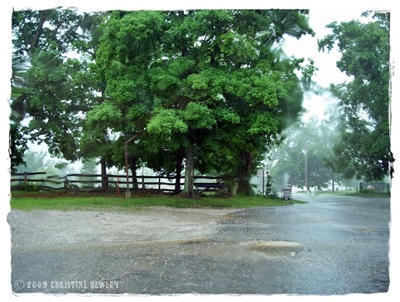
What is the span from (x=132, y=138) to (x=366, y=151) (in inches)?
73.2

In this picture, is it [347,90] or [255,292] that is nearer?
[255,292]

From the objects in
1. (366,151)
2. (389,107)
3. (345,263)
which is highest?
(389,107)

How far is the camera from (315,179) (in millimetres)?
3205

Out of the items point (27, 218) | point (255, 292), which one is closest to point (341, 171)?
point (255, 292)

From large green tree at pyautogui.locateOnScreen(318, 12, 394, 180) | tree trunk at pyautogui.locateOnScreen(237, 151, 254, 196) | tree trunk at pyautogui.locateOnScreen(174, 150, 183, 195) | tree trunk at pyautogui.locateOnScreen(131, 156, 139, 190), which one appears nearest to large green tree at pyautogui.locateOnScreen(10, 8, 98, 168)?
tree trunk at pyautogui.locateOnScreen(131, 156, 139, 190)

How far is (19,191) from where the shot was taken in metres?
3.09

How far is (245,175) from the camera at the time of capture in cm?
324

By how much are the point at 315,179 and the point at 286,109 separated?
0.61 m

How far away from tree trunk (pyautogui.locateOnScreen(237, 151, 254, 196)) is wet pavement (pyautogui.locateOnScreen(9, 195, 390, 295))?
16 cm

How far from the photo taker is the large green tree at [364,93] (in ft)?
9.91

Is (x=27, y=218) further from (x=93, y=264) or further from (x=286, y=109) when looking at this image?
(x=286, y=109)

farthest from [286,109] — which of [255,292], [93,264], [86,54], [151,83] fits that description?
[93,264]

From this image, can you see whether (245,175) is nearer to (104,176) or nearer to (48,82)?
(104,176)

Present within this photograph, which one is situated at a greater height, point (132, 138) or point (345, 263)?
point (132, 138)
